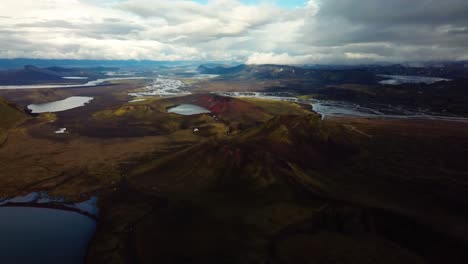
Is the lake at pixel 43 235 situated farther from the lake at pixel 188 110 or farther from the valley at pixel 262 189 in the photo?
the lake at pixel 188 110

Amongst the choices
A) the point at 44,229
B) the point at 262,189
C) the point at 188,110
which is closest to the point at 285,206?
the point at 262,189

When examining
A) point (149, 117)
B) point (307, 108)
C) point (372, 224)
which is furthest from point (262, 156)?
point (307, 108)

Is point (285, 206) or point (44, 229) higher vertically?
point (285, 206)

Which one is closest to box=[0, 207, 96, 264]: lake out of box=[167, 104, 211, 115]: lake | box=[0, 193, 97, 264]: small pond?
box=[0, 193, 97, 264]: small pond

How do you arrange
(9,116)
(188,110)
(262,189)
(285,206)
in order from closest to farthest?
(285,206)
(262,189)
(9,116)
(188,110)

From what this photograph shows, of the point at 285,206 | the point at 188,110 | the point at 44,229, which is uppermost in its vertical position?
the point at 285,206

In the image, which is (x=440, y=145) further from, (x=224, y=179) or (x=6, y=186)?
(x=6, y=186)

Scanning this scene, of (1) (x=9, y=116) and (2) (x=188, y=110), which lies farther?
(2) (x=188, y=110)

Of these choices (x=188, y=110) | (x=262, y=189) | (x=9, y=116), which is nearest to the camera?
(x=262, y=189)

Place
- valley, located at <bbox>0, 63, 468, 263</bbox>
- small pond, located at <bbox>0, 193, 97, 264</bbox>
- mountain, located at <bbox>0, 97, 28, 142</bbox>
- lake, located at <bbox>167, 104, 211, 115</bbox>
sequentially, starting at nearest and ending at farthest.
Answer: small pond, located at <bbox>0, 193, 97, 264</bbox> → valley, located at <bbox>0, 63, 468, 263</bbox> → mountain, located at <bbox>0, 97, 28, 142</bbox> → lake, located at <bbox>167, 104, 211, 115</bbox>

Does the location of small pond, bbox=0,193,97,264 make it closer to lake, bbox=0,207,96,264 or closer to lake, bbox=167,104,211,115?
lake, bbox=0,207,96,264

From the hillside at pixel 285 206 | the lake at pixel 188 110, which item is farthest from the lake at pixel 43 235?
the lake at pixel 188 110

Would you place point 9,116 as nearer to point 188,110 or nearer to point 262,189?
point 188,110
